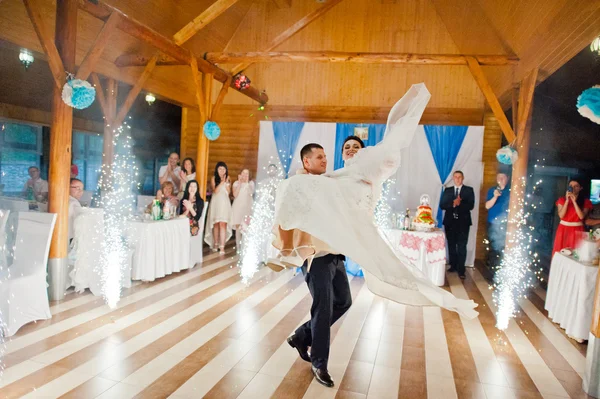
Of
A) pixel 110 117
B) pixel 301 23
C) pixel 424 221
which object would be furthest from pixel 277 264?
pixel 301 23

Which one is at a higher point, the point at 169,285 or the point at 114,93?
the point at 114,93

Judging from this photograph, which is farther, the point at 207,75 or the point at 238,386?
the point at 207,75

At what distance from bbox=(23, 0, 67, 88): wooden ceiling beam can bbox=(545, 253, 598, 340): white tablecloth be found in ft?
17.2

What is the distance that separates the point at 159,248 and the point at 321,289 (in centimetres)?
332

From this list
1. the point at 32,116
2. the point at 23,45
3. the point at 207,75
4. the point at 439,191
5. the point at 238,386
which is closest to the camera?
the point at 238,386

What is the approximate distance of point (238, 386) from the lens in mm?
2795

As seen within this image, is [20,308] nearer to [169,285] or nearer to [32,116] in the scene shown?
[169,285]

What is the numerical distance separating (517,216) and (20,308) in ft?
21.1

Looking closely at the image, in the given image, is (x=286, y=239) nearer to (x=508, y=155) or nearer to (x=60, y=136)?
(x=60, y=136)

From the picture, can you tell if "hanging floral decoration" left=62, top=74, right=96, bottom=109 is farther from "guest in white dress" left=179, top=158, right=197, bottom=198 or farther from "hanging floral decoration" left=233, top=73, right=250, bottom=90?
"hanging floral decoration" left=233, top=73, right=250, bottom=90

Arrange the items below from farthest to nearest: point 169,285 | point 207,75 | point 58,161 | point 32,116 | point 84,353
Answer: point 32,116 → point 207,75 → point 169,285 → point 58,161 → point 84,353

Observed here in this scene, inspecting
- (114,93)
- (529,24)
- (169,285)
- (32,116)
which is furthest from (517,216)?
(32,116)

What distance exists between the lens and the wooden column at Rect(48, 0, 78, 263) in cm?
436

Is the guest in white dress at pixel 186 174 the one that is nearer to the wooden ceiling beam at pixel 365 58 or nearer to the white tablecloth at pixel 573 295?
the wooden ceiling beam at pixel 365 58
